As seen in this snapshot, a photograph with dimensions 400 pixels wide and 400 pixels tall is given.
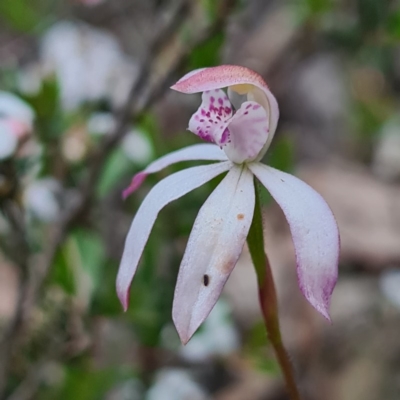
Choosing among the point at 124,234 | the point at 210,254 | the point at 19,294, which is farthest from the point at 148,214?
the point at 124,234

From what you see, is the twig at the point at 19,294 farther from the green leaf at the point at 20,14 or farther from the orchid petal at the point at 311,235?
the green leaf at the point at 20,14

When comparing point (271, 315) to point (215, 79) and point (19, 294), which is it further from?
point (19, 294)

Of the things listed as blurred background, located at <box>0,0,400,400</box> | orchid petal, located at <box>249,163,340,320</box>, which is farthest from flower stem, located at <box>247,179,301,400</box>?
blurred background, located at <box>0,0,400,400</box>

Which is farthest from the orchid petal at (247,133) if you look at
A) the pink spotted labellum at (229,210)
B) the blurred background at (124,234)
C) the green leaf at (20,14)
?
the green leaf at (20,14)

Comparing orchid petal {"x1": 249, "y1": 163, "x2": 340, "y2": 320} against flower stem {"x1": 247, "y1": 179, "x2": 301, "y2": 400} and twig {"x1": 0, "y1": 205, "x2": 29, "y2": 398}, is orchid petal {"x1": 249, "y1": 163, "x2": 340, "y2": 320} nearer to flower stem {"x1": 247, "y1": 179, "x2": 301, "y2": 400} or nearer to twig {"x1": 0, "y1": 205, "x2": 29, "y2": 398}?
flower stem {"x1": 247, "y1": 179, "x2": 301, "y2": 400}

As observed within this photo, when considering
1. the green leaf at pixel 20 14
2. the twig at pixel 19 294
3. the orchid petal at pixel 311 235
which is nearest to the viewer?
the orchid petal at pixel 311 235

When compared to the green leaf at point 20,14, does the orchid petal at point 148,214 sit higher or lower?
lower
